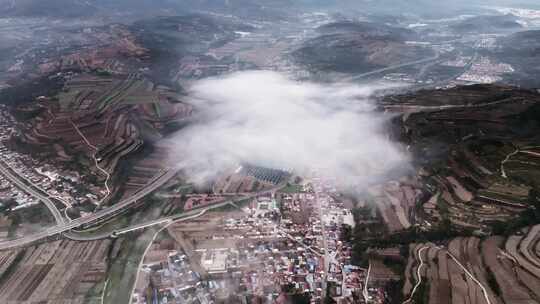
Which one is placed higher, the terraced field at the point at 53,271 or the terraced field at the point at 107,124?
the terraced field at the point at 107,124

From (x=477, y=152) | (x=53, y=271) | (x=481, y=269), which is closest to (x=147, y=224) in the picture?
(x=53, y=271)

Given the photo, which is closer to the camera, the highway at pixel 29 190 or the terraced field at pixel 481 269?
the terraced field at pixel 481 269

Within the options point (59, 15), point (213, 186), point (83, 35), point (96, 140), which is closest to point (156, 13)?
point (59, 15)

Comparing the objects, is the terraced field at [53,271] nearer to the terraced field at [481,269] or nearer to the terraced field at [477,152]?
the terraced field at [481,269]

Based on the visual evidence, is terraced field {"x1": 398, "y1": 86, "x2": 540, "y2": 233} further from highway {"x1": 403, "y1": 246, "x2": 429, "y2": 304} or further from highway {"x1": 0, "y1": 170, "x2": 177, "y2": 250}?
highway {"x1": 0, "y1": 170, "x2": 177, "y2": 250}

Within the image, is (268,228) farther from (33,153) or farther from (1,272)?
(33,153)

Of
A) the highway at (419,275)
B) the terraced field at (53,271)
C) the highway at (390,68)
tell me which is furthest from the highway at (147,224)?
the highway at (390,68)

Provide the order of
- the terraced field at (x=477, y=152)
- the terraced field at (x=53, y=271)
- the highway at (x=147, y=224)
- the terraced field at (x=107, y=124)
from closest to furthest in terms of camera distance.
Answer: the terraced field at (x=53, y=271) → the highway at (x=147, y=224) → the terraced field at (x=477, y=152) → the terraced field at (x=107, y=124)
